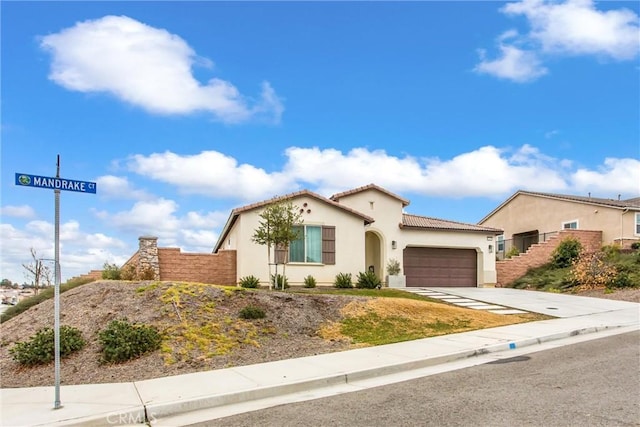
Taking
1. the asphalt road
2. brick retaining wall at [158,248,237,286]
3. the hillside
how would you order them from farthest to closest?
brick retaining wall at [158,248,237,286]
the hillside
the asphalt road

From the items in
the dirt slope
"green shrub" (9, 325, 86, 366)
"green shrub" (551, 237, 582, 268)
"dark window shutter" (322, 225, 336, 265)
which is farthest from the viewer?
"green shrub" (551, 237, 582, 268)

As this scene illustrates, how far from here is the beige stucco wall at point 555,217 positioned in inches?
1179

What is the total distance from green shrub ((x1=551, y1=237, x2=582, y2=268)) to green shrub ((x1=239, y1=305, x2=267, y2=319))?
72.3 feet

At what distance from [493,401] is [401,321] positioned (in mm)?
7066

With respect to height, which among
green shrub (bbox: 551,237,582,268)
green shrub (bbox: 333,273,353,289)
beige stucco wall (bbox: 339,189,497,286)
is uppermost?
beige stucco wall (bbox: 339,189,497,286)

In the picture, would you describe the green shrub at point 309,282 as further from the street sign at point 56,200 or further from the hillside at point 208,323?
the street sign at point 56,200

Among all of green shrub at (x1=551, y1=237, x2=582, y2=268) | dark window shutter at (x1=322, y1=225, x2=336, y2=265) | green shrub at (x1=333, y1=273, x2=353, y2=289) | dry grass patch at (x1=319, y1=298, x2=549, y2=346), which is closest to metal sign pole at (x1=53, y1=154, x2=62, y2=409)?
dry grass patch at (x1=319, y1=298, x2=549, y2=346)

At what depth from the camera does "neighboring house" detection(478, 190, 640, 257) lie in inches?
1171

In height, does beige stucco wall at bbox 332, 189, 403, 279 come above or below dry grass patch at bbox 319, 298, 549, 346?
above

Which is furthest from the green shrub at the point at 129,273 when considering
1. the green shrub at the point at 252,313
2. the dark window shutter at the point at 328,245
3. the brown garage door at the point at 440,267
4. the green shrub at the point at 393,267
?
the brown garage door at the point at 440,267

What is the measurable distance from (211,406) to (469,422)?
3.44 meters

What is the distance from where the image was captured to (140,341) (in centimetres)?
970

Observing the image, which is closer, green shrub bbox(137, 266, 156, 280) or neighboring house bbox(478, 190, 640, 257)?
green shrub bbox(137, 266, 156, 280)

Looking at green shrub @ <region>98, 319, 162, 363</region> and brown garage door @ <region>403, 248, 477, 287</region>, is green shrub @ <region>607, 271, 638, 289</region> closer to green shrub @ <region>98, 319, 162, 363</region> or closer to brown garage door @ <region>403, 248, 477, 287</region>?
brown garage door @ <region>403, 248, 477, 287</region>
